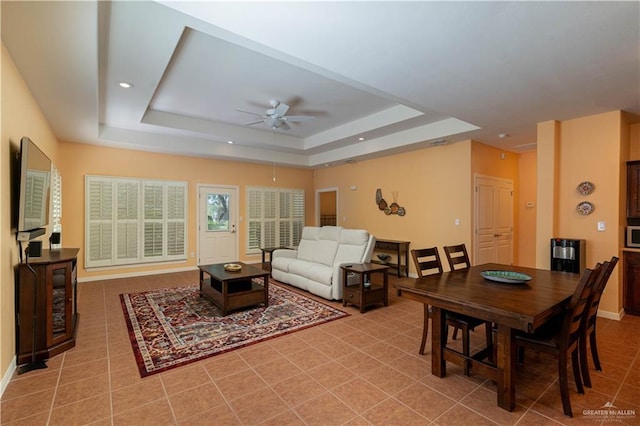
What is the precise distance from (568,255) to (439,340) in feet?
9.03

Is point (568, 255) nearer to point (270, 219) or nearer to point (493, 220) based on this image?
point (493, 220)

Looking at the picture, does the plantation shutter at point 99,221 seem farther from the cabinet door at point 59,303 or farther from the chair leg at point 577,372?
the chair leg at point 577,372

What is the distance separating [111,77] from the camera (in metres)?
3.25

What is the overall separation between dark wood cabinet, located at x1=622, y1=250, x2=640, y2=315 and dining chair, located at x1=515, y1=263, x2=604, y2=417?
265 centimetres

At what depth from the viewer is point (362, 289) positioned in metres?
4.05

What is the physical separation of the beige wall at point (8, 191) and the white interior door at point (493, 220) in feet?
19.8

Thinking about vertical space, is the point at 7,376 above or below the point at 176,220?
below

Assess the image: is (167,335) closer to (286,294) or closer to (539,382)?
(286,294)

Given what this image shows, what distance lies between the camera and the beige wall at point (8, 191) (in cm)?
230

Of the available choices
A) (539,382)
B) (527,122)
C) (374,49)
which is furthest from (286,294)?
(527,122)

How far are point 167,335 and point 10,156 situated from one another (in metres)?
2.12

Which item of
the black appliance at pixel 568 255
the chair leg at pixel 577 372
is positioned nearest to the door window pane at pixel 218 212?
the black appliance at pixel 568 255

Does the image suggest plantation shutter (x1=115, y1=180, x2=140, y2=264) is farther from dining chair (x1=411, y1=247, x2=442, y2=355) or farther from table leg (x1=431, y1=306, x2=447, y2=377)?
table leg (x1=431, y1=306, x2=447, y2=377)

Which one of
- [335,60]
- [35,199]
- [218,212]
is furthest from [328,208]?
[35,199]
